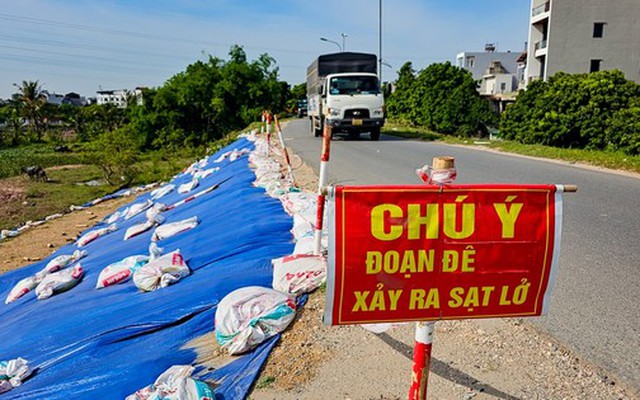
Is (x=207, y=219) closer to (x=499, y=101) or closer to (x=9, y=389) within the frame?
(x=9, y=389)

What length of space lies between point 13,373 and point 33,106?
61482 mm

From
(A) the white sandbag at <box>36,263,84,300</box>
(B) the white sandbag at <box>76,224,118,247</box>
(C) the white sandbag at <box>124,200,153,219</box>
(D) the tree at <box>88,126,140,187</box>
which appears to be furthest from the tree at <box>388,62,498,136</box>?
(A) the white sandbag at <box>36,263,84,300</box>

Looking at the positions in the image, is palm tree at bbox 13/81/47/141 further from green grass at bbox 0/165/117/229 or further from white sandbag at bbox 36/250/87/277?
white sandbag at bbox 36/250/87/277

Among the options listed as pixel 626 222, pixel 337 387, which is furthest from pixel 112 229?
pixel 626 222

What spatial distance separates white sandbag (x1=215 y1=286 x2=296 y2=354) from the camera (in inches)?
131

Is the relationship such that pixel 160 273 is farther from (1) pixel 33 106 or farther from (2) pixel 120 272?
(1) pixel 33 106

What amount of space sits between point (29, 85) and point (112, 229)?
5607 cm

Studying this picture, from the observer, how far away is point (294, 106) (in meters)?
53.8

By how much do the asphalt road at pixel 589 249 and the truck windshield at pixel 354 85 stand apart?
499cm

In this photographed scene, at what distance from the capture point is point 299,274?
4051 millimetres

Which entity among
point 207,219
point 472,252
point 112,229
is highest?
point 472,252

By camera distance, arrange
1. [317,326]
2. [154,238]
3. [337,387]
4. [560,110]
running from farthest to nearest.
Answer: [560,110] < [154,238] < [317,326] < [337,387]

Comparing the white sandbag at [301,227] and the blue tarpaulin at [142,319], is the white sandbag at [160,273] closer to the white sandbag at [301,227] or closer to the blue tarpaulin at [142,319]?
the blue tarpaulin at [142,319]

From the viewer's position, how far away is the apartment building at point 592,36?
30375mm
